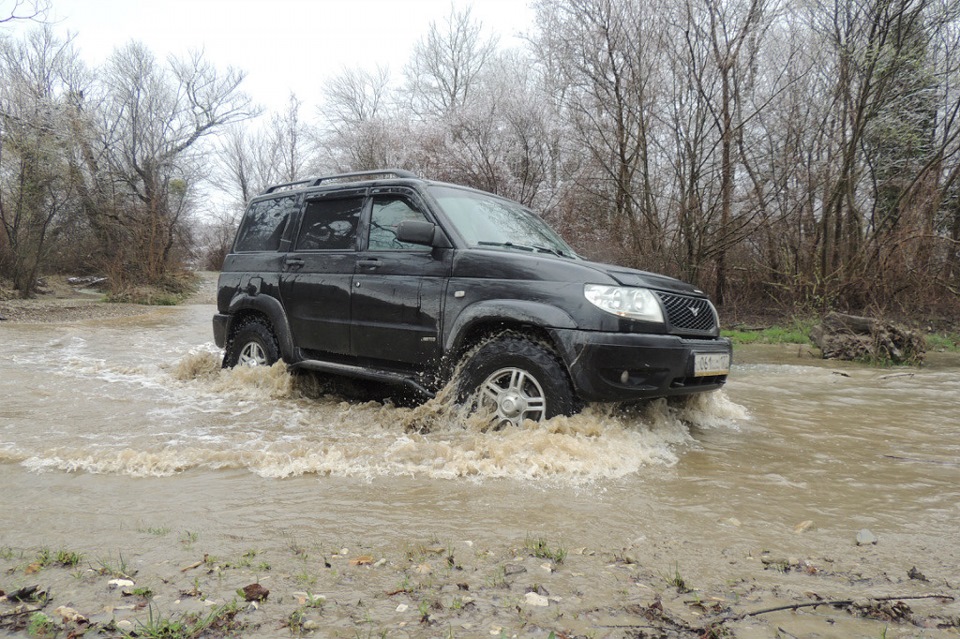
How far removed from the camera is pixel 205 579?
217 cm

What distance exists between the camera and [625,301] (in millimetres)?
3918

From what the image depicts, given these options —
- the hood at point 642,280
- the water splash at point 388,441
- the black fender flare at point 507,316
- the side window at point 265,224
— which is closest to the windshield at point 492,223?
the black fender flare at point 507,316

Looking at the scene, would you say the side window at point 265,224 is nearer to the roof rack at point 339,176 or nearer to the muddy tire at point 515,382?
the roof rack at point 339,176

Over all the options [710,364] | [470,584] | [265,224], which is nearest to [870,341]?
[710,364]

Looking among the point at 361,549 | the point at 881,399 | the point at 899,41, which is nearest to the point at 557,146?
the point at 899,41

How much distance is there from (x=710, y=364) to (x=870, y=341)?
669 cm

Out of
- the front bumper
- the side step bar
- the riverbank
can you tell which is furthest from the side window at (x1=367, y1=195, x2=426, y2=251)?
the riverbank

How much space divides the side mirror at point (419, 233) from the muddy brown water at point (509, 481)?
3.95ft

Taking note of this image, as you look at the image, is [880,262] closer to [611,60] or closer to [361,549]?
[611,60]

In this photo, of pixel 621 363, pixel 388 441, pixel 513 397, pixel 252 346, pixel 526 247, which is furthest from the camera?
pixel 252 346

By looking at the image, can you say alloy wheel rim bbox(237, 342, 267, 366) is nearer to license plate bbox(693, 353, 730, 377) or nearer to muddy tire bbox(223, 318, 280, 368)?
muddy tire bbox(223, 318, 280, 368)

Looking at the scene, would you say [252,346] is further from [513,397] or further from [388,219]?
[513,397]

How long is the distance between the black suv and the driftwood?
20.5 ft

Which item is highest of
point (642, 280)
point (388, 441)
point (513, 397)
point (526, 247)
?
point (526, 247)
